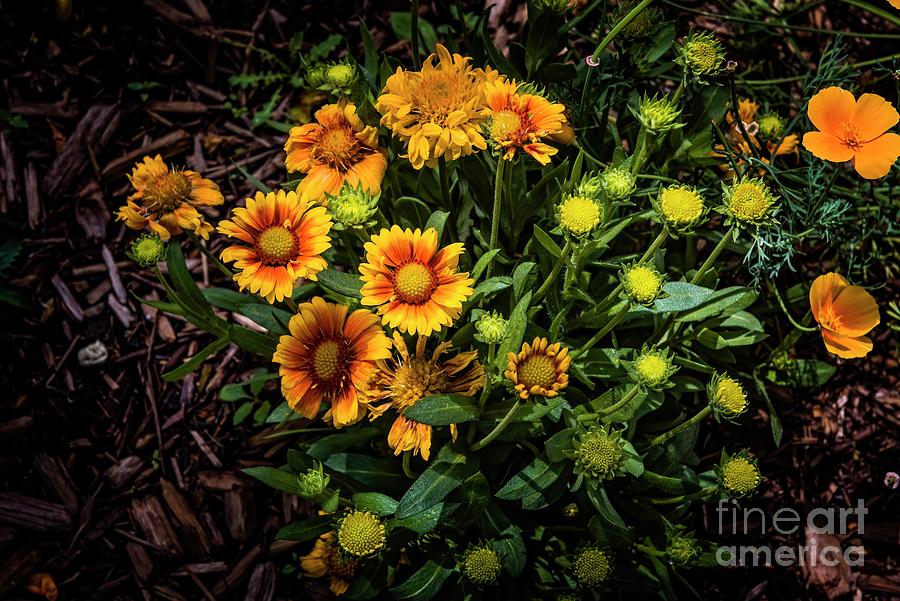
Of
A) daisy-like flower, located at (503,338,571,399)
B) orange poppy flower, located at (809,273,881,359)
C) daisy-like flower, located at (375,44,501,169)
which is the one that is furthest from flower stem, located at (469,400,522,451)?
orange poppy flower, located at (809,273,881,359)

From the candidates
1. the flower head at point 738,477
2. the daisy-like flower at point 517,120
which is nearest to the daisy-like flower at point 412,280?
the daisy-like flower at point 517,120

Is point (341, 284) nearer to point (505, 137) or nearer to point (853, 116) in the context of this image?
point (505, 137)

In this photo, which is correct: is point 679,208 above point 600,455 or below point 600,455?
above

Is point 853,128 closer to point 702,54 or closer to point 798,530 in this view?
point 702,54

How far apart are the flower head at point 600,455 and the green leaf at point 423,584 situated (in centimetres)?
43

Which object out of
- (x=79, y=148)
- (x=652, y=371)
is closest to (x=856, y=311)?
(x=652, y=371)

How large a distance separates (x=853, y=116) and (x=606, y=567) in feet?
3.55

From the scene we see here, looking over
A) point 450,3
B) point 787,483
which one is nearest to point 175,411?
point 450,3

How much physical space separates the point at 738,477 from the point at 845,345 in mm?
405

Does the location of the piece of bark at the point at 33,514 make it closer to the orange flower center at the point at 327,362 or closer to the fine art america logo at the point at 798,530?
the orange flower center at the point at 327,362

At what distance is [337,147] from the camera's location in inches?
58.6

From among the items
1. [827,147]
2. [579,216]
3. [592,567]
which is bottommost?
[592,567]

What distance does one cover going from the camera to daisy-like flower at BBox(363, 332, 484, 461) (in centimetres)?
138

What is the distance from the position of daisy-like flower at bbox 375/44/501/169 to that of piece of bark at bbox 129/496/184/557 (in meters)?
1.28
